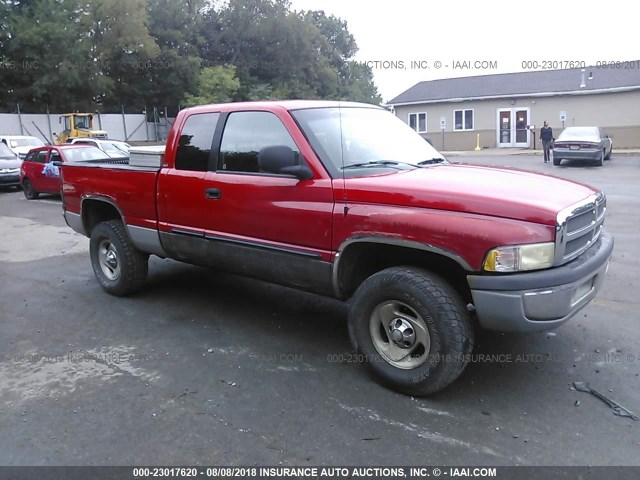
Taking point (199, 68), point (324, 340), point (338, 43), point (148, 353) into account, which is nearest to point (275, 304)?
point (324, 340)

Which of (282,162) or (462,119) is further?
(462,119)

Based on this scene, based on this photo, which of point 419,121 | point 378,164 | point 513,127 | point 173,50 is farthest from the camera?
point 173,50

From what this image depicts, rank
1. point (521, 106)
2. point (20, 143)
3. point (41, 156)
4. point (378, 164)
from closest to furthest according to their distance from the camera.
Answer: point (378, 164) → point (41, 156) → point (20, 143) → point (521, 106)

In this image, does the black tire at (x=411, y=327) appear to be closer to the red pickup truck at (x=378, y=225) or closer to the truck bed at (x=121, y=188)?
the red pickup truck at (x=378, y=225)

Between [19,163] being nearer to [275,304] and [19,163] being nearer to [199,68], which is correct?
[275,304]

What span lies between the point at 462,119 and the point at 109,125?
81.9 feet

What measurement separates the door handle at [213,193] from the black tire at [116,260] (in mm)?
1456

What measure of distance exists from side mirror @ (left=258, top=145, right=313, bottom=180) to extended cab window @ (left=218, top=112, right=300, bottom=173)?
0.88ft

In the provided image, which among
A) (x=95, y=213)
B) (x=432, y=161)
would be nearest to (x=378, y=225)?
(x=432, y=161)

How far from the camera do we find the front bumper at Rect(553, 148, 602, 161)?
67.3 feet

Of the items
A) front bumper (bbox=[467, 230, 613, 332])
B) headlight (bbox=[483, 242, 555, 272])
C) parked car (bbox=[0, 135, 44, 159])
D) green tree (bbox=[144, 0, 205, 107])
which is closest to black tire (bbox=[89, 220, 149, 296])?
front bumper (bbox=[467, 230, 613, 332])

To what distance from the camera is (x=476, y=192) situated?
3.51 meters

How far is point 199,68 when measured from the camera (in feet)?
147

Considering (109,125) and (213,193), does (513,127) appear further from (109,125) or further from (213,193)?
(213,193)
